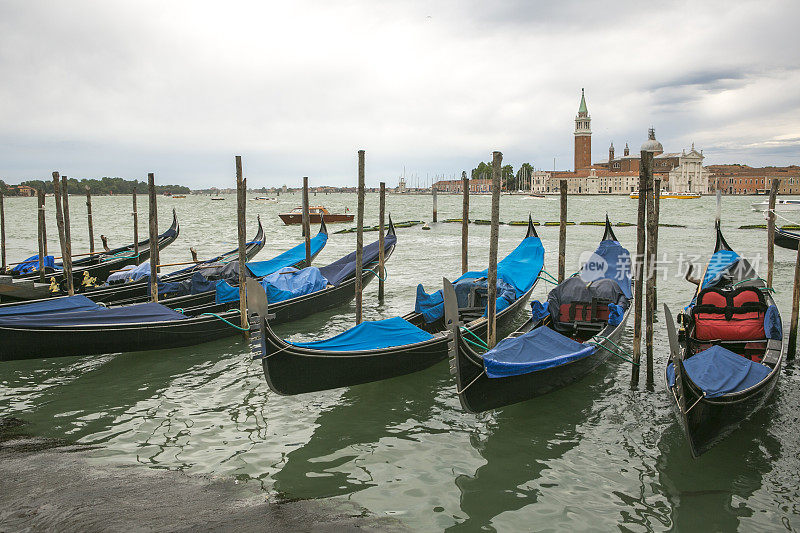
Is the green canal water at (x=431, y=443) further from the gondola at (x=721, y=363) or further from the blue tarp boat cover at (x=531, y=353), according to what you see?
the blue tarp boat cover at (x=531, y=353)

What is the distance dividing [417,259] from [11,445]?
13059 mm

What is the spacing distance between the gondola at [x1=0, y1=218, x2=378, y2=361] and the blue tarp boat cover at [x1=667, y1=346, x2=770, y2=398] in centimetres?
342

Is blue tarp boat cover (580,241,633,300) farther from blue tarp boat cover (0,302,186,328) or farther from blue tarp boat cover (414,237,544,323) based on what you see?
blue tarp boat cover (0,302,186,328)

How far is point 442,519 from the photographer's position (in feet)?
11.7

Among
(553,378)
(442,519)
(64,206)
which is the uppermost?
(64,206)

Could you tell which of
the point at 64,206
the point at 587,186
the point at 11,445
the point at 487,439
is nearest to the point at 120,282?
the point at 64,206

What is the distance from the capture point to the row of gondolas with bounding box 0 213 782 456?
439cm

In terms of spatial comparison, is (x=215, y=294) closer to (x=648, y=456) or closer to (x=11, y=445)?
(x=11, y=445)

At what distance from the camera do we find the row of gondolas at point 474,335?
4387 millimetres

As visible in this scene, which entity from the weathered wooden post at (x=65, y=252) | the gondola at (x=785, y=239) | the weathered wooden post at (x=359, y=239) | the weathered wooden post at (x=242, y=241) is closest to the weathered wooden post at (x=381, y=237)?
the weathered wooden post at (x=359, y=239)

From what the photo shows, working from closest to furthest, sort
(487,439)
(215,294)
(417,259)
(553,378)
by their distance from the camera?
(487,439) → (553,378) → (215,294) → (417,259)

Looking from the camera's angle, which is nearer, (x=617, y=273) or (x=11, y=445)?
(x=11, y=445)

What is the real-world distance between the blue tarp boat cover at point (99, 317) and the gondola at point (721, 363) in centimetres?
538

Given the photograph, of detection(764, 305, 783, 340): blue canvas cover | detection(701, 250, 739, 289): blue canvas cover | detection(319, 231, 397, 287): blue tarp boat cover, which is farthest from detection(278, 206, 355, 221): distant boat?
detection(764, 305, 783, 340): blue canvas cover
